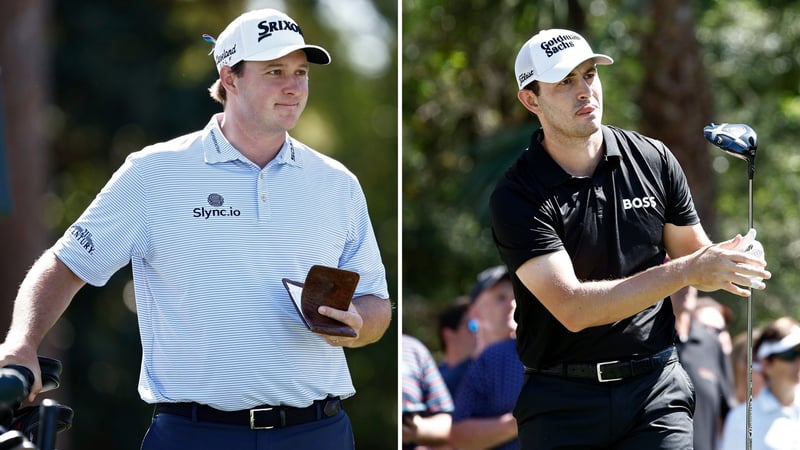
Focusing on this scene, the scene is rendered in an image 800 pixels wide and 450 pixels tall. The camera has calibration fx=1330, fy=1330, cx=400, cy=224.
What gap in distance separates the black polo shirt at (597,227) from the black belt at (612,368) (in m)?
0.03

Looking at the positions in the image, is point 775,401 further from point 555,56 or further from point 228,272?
point 228,272

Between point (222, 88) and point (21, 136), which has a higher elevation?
point (21, 136)

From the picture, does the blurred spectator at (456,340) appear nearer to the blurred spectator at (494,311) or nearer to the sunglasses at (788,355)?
the blurred spectator at (494,311)

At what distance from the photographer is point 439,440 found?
22.7ft

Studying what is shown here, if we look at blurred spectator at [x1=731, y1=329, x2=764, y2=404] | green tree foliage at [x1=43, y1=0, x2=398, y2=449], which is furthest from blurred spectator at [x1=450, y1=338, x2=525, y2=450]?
green tree foliage at [x1=43, y1=0, x2=398, y2=449]

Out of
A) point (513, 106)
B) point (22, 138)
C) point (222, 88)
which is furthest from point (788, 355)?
point (22, 138)

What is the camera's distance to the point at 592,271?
5.05 metres

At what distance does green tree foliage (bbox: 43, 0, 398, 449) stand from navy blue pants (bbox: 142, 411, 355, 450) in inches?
622

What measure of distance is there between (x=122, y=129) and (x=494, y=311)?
57.1 ft

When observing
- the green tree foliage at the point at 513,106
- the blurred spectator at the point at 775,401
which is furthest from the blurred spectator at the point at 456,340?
the green tree foliage at the point at 513,106

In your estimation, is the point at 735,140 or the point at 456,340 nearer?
the point at 735,140

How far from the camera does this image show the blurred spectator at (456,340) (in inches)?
311

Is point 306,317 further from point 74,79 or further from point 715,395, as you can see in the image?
point 74,79

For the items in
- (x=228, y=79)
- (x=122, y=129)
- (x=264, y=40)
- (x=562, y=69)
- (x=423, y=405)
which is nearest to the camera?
(x=264, y=40)
